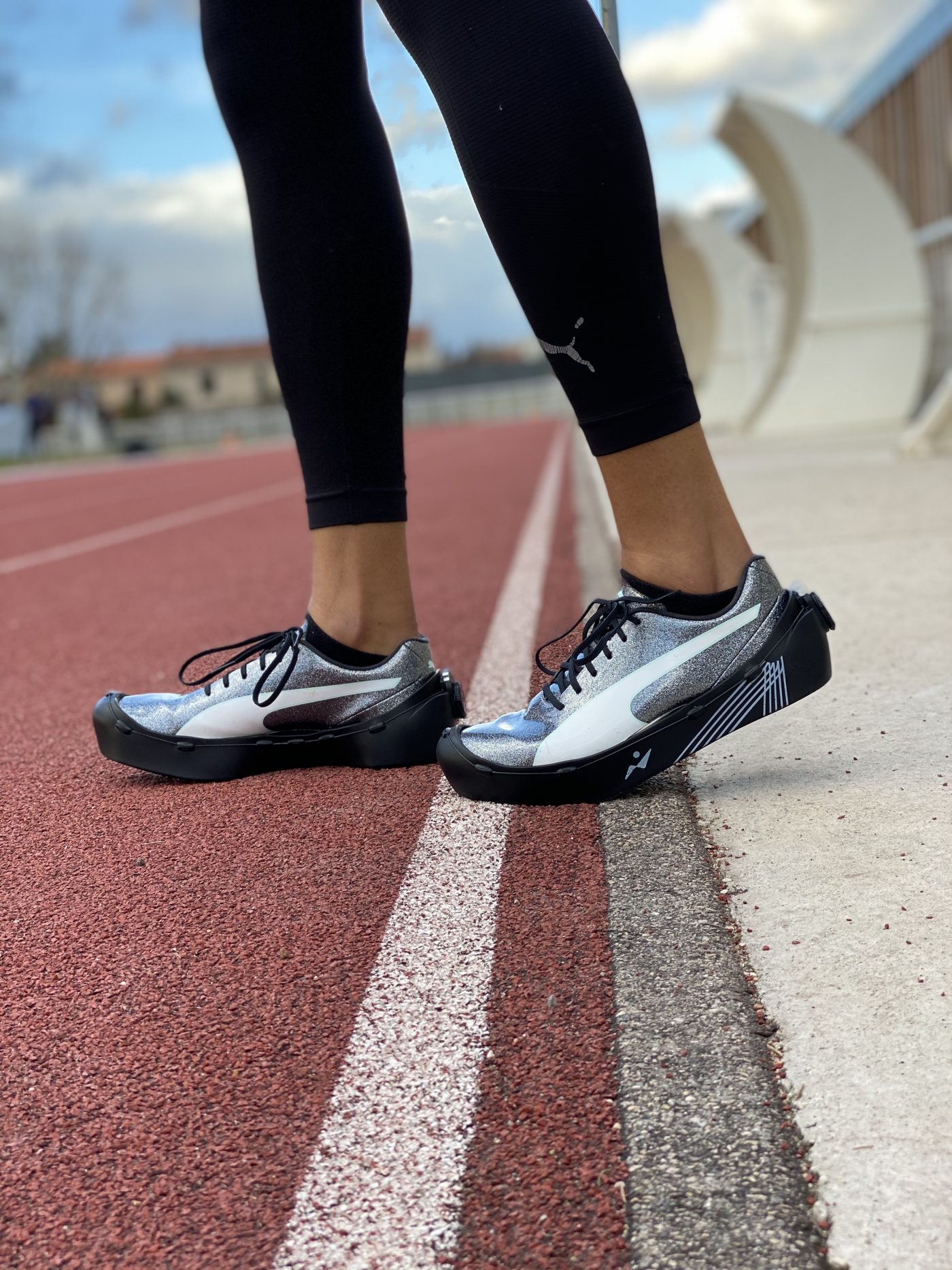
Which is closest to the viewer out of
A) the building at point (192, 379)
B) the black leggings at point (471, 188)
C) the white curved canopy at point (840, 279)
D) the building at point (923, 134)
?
the black leggings at point (471, 188)

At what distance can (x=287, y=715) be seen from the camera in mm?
1789

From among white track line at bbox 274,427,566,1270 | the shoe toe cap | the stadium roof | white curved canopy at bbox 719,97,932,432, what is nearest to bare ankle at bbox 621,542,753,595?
the shoe toe cap

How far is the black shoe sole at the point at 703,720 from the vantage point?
4.98ft

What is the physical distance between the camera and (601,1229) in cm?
80

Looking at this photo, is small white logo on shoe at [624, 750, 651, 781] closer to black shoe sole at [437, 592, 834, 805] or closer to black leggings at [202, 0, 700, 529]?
black shoe sole at [437, 592, 834, 805]

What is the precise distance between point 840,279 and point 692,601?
1042 cm

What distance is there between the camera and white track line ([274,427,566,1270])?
814 mm

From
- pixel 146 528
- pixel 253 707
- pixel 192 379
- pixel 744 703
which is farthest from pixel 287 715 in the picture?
pixel 192 379

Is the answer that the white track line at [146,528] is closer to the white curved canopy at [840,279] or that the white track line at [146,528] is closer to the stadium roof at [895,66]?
the white curved canopy at [840,279]

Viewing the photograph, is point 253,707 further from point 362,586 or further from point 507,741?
point 507,741

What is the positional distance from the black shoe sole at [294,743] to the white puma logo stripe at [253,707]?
0.06 feet

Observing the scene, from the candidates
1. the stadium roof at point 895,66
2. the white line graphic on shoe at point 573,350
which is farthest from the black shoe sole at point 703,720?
the stadium roof at point 895,66

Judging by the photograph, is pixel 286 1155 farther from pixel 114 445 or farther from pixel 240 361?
pixel 240 361

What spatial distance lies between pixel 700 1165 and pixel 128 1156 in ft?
1.26
